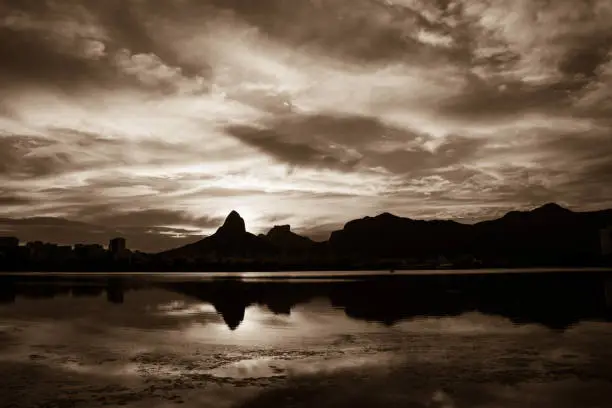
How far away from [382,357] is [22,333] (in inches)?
842

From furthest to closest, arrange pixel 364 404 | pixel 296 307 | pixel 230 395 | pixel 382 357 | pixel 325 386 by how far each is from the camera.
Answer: pixel 296 307 → pixel 382 357 → pixel 325 386 → pixel 230 395 → pixel 364 404

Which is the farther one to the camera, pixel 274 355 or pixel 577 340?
pixel 577 340

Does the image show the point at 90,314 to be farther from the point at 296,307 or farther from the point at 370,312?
the point at 370,312

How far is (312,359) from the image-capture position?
76.4 feet

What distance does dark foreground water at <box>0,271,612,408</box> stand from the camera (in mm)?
17125

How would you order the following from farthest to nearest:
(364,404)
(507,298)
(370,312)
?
1. (507,298)
2. (370,312)
3. (364,404)

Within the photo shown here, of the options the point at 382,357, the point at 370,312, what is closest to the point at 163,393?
the point at 382,357

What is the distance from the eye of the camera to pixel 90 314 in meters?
44.2

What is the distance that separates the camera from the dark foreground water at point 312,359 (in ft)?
56.2

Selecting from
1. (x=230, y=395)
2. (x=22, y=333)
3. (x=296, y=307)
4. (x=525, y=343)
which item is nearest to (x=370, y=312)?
(x=296, y=307)

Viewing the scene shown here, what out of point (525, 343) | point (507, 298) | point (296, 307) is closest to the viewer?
point (525, 343)

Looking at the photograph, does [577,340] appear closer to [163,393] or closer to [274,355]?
[274,355]

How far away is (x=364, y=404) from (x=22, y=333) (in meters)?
24.0

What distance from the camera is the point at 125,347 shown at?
88.5 ft
